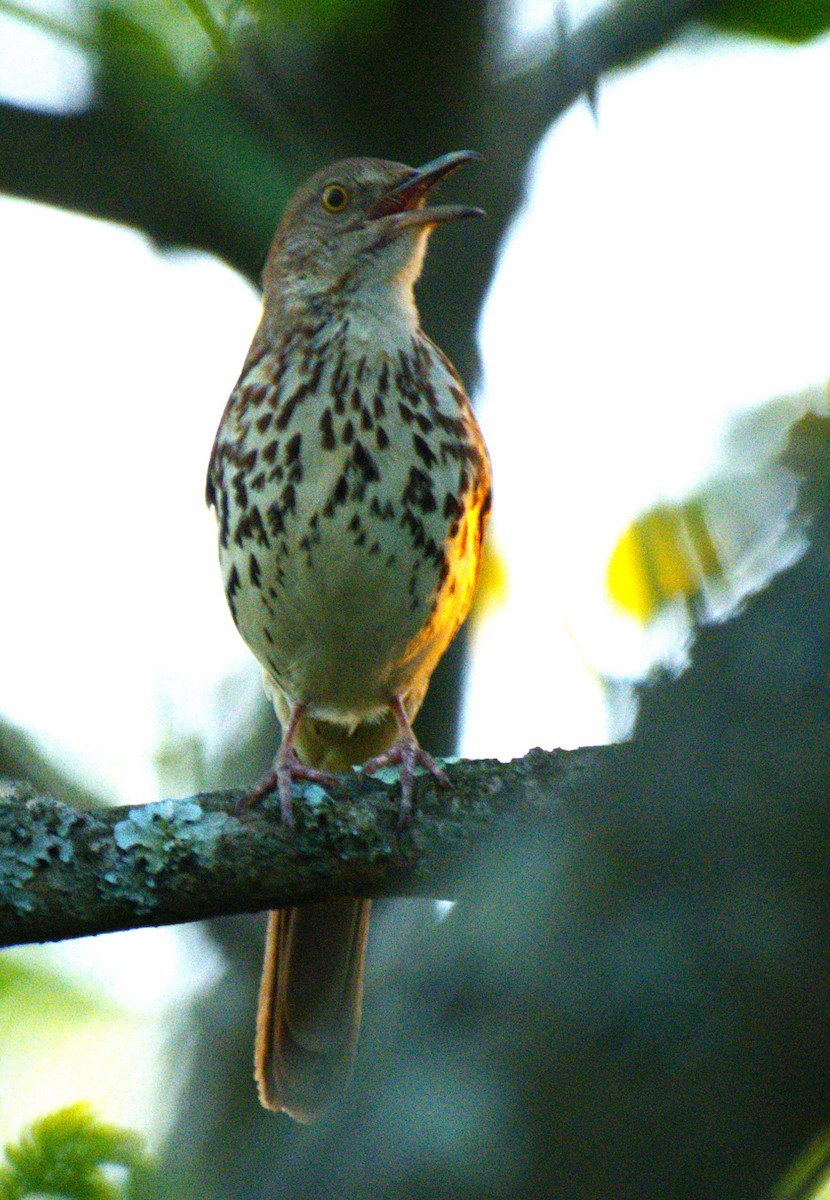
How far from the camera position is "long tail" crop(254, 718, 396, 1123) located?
14.2 ft

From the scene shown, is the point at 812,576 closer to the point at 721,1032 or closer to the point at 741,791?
the point at 741,791

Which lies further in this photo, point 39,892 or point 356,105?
point 356,105

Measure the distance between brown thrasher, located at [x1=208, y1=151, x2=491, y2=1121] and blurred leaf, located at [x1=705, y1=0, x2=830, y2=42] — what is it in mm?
2213

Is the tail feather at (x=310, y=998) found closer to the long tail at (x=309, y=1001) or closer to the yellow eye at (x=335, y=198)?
the long tail at (x=309, y=1001)

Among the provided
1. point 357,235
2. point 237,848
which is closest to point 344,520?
point 357,235

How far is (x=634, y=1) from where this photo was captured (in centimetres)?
392

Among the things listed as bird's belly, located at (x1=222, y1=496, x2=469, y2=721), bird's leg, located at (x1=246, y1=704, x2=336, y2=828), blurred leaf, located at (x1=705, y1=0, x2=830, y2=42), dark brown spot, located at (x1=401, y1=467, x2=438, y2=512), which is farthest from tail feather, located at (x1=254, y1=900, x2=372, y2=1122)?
blurred leaf, located at (x1=705, y1=0, x2=830, y2=42)

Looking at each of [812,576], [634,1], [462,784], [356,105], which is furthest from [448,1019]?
[356,105]

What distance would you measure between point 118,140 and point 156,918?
218cm

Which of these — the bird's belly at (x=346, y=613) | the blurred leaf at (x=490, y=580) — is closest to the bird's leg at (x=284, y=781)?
the bird's belly at (x=346, y=613)

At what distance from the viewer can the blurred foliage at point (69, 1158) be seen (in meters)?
1.85

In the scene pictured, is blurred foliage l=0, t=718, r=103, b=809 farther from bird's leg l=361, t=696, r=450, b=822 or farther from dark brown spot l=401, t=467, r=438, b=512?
dark brown spot l=401, t=467, r=438, b=512

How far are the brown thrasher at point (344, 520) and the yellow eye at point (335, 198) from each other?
0.07 feet

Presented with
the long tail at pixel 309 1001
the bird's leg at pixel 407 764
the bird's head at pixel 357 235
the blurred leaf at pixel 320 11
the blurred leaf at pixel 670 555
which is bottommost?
the long tail at pixel 309 1001
